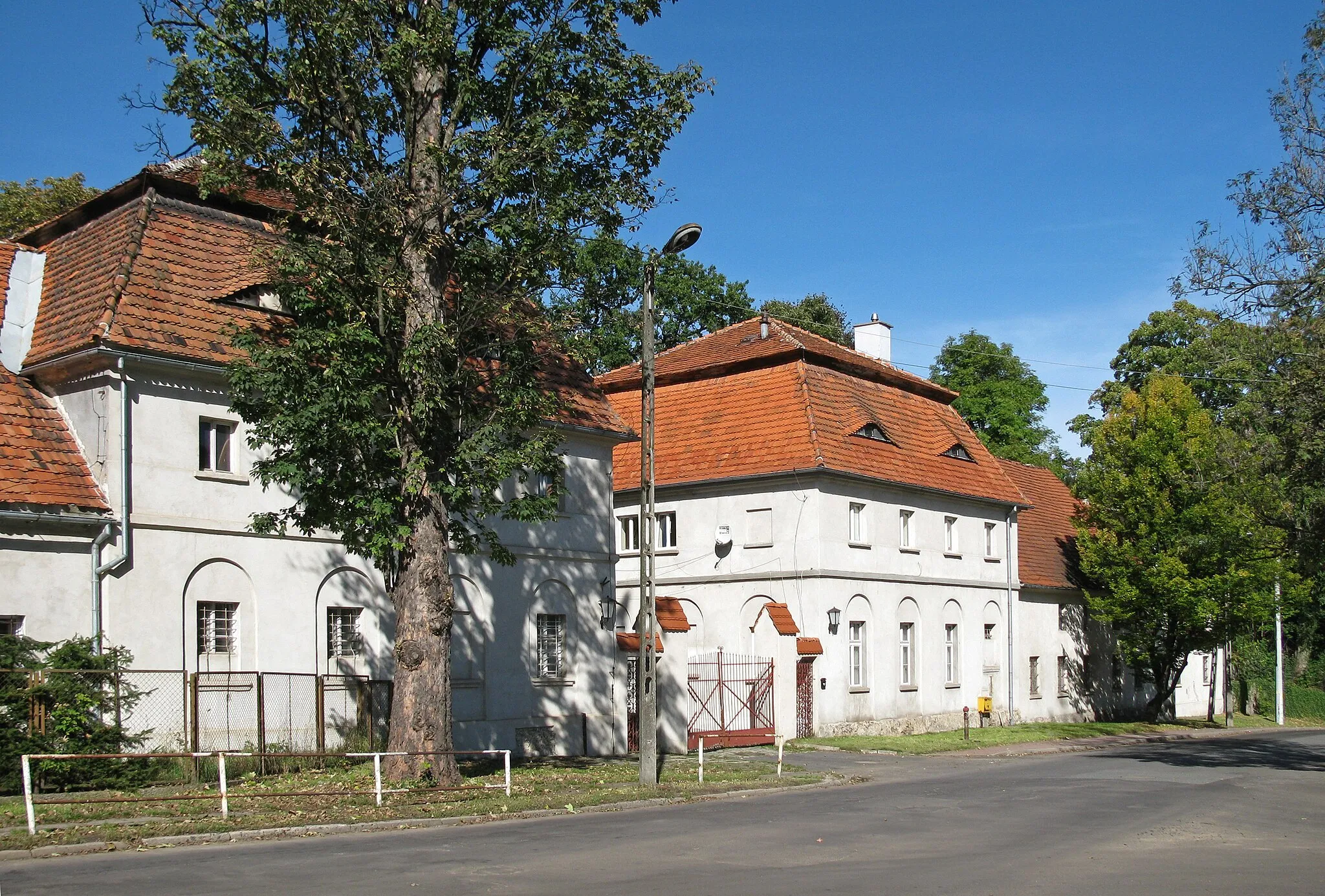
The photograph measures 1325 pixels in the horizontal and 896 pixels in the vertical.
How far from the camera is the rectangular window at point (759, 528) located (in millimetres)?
34062

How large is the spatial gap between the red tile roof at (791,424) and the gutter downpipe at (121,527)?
1767 cm

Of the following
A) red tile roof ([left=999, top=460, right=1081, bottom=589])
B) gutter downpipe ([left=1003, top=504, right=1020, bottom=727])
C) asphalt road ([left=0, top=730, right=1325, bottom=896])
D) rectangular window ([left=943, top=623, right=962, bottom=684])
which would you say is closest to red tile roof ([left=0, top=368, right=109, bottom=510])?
asphalt road ([left=0, top=730, right=1325, bottom=896])

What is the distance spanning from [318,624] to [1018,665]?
85.7 feet

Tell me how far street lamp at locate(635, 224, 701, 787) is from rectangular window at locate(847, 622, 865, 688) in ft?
48.5

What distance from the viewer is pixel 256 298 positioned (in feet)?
74.9

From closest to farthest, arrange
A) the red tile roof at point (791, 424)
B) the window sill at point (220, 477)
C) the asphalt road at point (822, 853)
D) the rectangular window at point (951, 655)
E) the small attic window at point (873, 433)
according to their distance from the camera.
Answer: the asphalt road at point (822, 853), the window sill at point (220, 477), the red tile roof at point (791, 424), the small attic window at point (873, 433), the rectangular window at point (951, 655)

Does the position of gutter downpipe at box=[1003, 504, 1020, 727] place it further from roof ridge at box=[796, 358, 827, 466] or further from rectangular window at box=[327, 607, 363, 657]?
rectangular window at box=[327, 607, 363, 657]

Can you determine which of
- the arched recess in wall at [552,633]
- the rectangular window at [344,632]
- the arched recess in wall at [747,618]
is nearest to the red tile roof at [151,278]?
the rectangular window at [344,632]

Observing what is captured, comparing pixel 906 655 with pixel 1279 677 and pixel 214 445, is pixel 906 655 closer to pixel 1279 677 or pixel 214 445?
pixel 1279 677

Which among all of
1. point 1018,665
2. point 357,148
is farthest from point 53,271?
point 1018,665

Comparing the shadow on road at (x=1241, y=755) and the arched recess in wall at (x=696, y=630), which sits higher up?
the arched recess in wall at (x=696, y=630)

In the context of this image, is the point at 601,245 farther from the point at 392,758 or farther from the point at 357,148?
the point at 392,758

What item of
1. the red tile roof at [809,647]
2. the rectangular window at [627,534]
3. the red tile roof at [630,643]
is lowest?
the red tile roof at [809,647]

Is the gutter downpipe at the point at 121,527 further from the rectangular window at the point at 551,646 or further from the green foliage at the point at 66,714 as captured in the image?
the rectangular window at the point at 551,646
